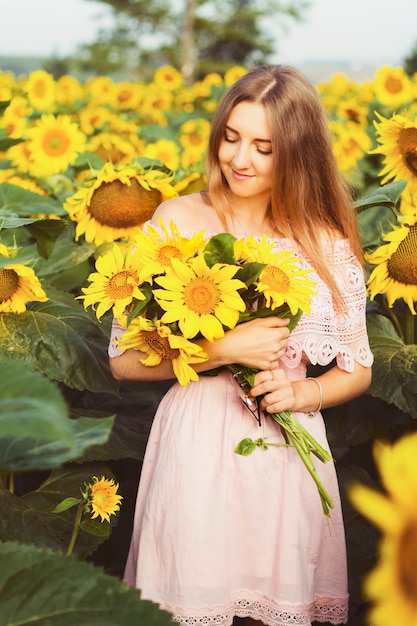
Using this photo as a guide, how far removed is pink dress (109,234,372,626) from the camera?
4.15ft

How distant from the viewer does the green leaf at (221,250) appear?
3.76ft

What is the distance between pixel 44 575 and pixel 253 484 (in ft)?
2.19

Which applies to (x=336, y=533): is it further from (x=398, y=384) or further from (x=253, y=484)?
(x=398, y=384)

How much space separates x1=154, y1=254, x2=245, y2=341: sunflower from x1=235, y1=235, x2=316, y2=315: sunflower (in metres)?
0.04

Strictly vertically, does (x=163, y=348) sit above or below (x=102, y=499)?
above

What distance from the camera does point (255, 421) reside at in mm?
1287

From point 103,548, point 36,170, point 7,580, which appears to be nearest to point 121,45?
point 36,170

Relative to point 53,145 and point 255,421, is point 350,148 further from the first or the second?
point 255,421

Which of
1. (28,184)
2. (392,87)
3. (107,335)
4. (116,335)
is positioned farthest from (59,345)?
(392,87)

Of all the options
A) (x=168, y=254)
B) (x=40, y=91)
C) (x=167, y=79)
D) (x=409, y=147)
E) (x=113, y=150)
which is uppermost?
(x=167, y=79)

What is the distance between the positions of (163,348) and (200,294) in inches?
4.2

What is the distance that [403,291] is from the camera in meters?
1.57

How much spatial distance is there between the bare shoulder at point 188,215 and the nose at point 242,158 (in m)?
0.11

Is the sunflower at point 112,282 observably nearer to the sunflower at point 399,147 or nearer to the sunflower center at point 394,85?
the sunflower at point 399,147
